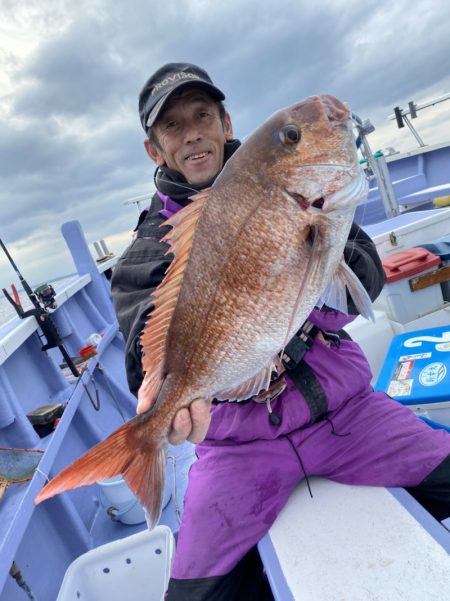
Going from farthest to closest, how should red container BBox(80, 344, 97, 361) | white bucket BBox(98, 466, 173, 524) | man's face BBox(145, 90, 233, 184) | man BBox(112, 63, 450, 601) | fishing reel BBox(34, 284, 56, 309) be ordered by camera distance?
red container BBox(80, 344, 97, 361) < fishing reel BBox(34, 284, 56, 309) < white bucket BBox(98, 466, 173, 524) < man's face BBox(145, 90, 233, 184) < man BBox(112, 63, 450, 601)

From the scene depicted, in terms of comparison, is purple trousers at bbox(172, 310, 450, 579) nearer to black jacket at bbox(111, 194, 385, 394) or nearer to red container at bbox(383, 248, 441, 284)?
black jacket at bbox(111, 194, 385, 394)

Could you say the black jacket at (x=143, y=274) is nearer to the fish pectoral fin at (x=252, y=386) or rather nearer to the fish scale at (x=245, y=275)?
the fish scale at (x=245, y=275)

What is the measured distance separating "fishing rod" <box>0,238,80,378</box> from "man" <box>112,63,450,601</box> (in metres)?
2.50

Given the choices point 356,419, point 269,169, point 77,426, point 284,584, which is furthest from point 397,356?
point 77,426

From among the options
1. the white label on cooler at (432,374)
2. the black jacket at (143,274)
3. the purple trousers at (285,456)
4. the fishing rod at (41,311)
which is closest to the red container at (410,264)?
the white label on cooler at (432,374)

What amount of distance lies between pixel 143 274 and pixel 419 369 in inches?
78.5

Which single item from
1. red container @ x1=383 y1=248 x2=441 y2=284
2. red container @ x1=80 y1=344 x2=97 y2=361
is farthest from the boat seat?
red container @ x1=80 y1=344 x2=97 y2=361

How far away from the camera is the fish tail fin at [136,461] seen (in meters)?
1.51

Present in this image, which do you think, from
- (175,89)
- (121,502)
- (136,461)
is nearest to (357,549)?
(136,461)

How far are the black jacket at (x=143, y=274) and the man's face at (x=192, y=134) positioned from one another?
0.36 metres

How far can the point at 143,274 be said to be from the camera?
2.14 metres

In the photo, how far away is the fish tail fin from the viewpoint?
1511mm

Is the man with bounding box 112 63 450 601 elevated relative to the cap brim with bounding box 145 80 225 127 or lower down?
lower down

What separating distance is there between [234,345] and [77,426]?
3312mm
